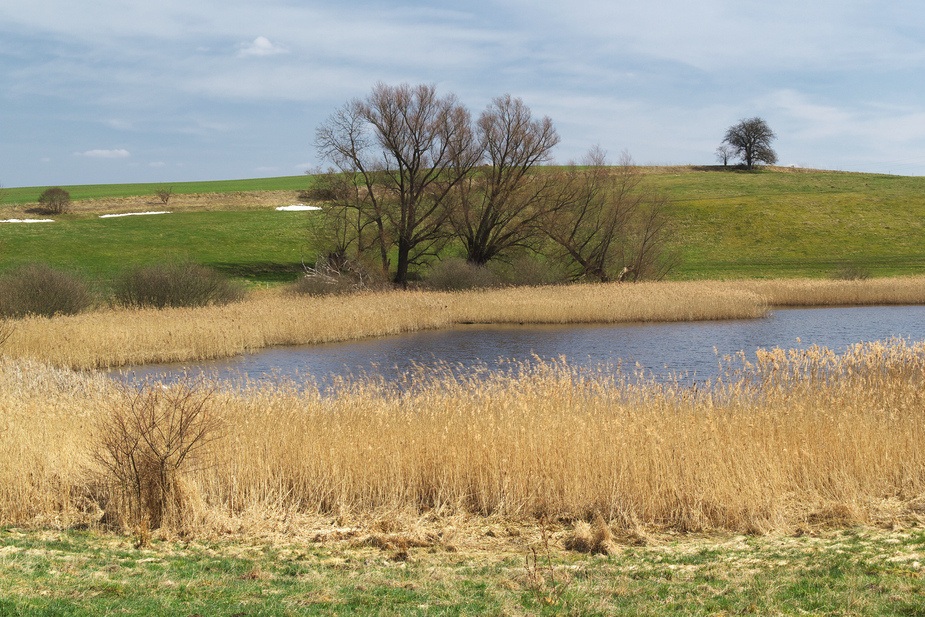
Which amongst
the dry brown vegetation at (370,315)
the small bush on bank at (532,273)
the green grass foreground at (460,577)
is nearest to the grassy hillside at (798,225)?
the dry brown vegetation at (370,315)

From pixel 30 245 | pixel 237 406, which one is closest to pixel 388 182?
pixel 30 245

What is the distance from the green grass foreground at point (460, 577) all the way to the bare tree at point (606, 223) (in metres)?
32.2

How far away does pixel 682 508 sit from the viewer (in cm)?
689

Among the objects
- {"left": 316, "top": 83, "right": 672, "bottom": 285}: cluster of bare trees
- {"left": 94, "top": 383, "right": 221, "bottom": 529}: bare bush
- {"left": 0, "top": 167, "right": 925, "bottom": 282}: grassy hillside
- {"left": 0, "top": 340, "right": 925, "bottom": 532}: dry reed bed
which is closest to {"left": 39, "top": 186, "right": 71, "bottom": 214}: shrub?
{"left": 0, "top": 167, "right": 925, "bottom": 282}: grassy hillside

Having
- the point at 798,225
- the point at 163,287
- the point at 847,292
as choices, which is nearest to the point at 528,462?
the point at 163,287

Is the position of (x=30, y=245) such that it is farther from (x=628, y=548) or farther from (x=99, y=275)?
(x=628, y=548)

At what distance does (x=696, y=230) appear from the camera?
55.4 metres

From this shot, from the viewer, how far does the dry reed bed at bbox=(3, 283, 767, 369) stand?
1786cm

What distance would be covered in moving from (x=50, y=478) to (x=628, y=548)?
558 centimetres

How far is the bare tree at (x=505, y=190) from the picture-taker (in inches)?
1444

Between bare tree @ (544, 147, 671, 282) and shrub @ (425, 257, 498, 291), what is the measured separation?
5484mm

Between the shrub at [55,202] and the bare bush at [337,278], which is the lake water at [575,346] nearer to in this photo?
the bare bush at [337,278]

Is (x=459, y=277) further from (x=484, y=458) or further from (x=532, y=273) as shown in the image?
(x=484, y=458)

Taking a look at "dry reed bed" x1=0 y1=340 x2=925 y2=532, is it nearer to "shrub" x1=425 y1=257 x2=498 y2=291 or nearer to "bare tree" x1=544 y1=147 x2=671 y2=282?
"shrub" x1=425 y1=257 x2=498 y2=291
